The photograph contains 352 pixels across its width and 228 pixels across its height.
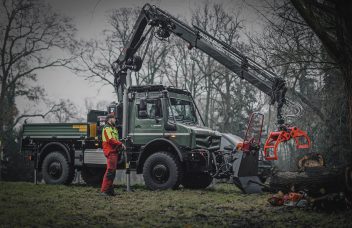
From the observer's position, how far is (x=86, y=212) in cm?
748

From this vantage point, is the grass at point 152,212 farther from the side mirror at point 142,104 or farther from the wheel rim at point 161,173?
the side mirror at point 142,104

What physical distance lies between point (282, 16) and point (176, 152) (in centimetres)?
528

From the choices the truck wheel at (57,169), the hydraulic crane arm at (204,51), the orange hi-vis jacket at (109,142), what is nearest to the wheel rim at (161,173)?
the orange hi-vis jacket at (109,142)

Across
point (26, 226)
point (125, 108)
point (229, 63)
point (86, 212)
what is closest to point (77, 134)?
point (125, 108)

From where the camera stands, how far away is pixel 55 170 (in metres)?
13.8

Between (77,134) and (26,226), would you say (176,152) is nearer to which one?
(77,134)

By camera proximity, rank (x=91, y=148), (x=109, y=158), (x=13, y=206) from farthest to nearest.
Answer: (x=91, y=148) < (x=109, y=158) < (x=13, y=206)

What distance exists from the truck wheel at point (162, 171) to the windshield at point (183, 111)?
4.11 ft

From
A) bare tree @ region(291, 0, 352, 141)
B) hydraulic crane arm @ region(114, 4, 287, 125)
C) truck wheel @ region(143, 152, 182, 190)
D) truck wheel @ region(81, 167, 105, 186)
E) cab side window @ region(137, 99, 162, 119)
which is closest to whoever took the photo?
bare tree @ region(291, 0, 352, 141)

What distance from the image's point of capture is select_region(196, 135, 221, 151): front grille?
12.0 metres

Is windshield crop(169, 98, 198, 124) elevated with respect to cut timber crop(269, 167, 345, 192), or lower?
elevated

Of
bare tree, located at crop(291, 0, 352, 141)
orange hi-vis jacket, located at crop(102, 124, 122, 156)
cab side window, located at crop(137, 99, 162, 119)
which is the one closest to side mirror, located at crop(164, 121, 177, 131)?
cab side window, located at crop(137, 99, 162, 119)

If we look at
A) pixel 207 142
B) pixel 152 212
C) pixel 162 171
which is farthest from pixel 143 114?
pixel 152 212

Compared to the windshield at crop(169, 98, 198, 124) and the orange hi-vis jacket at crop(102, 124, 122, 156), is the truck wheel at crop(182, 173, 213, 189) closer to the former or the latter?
the windshield at crop(169, 98, 198, 124)
